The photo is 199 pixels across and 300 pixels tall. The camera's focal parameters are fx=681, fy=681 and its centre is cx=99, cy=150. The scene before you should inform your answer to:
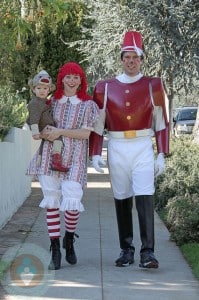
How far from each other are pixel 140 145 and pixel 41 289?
164cm

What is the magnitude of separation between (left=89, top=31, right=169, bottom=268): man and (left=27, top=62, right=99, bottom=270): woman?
0.21m

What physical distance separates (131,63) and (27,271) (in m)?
2.13

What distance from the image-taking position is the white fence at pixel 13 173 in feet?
29.9

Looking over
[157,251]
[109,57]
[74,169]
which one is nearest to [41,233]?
[157,251]

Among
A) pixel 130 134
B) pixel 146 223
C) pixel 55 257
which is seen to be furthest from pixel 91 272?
pixel 130 134

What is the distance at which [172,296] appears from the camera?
215 inches

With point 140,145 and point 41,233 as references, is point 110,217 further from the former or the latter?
point 140,145

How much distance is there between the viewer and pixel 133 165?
20.8 ft

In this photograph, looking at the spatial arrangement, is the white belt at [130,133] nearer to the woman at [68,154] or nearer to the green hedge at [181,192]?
the woman at [68,154]

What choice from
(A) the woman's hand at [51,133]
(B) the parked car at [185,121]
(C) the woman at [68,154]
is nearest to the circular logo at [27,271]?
(C) the woman at [68,154]

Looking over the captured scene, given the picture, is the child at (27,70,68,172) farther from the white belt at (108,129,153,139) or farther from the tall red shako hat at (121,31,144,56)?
the tall red shako hat at (121,31,144,56)

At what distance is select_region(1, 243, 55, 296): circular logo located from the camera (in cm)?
556

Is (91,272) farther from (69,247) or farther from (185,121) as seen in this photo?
(185,121)

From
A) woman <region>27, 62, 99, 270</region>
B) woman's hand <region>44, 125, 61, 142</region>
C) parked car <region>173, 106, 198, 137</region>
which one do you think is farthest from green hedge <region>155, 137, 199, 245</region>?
parked car <region>173, 106, 198, 137</region>
